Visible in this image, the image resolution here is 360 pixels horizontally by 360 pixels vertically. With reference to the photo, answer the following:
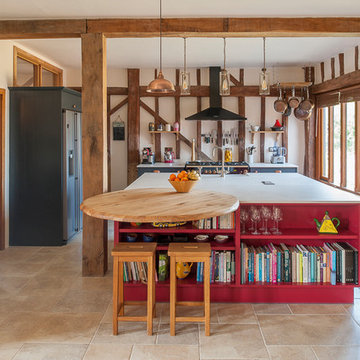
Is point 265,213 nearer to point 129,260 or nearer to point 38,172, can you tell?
point 129,260

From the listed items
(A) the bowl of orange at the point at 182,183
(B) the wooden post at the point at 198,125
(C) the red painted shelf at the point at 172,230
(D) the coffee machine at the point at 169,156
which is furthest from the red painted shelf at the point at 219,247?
(B) the wooden post at the point at 198,125

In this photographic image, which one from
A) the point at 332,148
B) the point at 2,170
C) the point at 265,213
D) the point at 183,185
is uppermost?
the point at 332,148

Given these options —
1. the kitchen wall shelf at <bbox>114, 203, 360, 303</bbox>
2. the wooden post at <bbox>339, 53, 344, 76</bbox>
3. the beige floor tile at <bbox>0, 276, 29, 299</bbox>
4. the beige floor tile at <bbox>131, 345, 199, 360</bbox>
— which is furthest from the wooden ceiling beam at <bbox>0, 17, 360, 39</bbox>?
the beige floor tile at <bbox>131, 345, 199, 360</bbox>

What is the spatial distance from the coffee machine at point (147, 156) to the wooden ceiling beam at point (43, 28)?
3512 mm

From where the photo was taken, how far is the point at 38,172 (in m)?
5.32

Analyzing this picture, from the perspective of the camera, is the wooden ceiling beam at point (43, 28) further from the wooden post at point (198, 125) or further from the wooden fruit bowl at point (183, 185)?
the wooden post at point (198, 125)

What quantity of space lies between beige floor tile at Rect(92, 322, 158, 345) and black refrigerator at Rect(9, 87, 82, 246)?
2.59m

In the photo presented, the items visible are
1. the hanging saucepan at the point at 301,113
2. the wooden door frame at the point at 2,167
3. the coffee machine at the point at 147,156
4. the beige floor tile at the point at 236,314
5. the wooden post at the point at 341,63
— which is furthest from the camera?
the coffee machine at the point at 147,156

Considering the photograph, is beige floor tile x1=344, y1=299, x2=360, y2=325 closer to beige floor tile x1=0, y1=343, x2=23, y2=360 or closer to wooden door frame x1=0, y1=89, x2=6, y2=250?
beige floor tile x1=0, y1=343, x2=23, y2=360

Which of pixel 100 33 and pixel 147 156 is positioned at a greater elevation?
pixel 100 33

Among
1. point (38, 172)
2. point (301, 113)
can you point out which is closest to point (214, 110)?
point (301, 113)

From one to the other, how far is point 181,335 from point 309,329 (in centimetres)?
96

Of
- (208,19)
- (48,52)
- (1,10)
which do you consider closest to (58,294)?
(1,10)

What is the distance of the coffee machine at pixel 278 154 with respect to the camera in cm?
746
